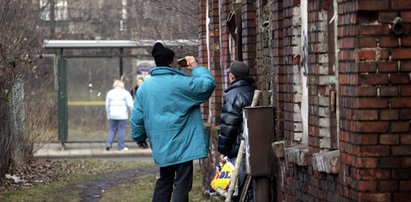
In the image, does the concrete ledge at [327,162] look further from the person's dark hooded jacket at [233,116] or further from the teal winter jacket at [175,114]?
the teal winter jacket at [175,114]

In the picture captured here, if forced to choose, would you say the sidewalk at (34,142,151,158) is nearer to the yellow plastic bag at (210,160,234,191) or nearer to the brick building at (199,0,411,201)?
the brick building at (199,0,411,201)

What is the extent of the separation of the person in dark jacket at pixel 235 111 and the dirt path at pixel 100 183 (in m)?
4.11

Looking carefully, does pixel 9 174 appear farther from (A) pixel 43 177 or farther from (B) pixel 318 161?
(B) pixel 318 161

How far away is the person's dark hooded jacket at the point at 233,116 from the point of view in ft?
31.6

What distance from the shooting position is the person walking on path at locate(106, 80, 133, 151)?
915 inches

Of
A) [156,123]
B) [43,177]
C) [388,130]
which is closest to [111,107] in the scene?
[43,177]

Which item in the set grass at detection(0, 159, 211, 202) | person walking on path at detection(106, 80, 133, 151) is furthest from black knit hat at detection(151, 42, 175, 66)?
person walking on path at detection(106, 80, 133, 151)

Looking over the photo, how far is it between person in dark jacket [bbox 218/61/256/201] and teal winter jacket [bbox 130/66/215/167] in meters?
0.20

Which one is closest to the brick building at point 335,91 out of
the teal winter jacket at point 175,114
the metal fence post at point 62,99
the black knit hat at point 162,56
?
the teal winter jacket at point 175,114

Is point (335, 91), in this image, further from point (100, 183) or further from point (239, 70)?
point (100, 183)

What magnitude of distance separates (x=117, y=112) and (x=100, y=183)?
25.2ft

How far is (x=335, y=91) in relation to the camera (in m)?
7.54

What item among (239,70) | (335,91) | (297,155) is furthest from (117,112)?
(335,91)

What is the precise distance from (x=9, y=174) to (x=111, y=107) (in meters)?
7.87
